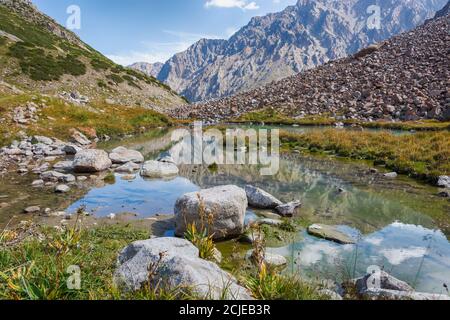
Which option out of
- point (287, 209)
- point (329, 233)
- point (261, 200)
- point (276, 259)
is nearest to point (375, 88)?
point (261, 200)

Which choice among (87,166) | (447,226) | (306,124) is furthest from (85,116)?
(447,226)

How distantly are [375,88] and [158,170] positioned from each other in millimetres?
47207

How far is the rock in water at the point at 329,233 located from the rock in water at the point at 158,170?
34.4ft

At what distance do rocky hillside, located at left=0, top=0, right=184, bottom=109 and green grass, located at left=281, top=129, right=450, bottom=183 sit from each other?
33259 mm

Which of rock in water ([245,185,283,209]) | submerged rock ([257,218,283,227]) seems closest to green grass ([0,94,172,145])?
rock in water ([245,185,283,209])

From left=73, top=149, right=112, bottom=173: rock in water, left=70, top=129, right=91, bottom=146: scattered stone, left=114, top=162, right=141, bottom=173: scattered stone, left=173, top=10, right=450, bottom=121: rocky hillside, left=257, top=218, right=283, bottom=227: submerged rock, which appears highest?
left=173, top=10, right=450, bottom=121: rocky hillside

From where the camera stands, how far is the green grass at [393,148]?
62.6 feet

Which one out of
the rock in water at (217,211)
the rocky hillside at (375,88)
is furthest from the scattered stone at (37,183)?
the rocky hillside at (375,88)

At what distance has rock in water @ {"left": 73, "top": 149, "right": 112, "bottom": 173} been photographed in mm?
19891

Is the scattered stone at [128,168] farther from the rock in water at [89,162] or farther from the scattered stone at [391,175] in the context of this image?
the scattered stone at [391,175]

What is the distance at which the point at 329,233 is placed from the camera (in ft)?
35.2

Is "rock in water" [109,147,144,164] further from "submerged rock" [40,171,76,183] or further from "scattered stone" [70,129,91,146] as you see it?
"scattered stone" [70,129,91,146]
